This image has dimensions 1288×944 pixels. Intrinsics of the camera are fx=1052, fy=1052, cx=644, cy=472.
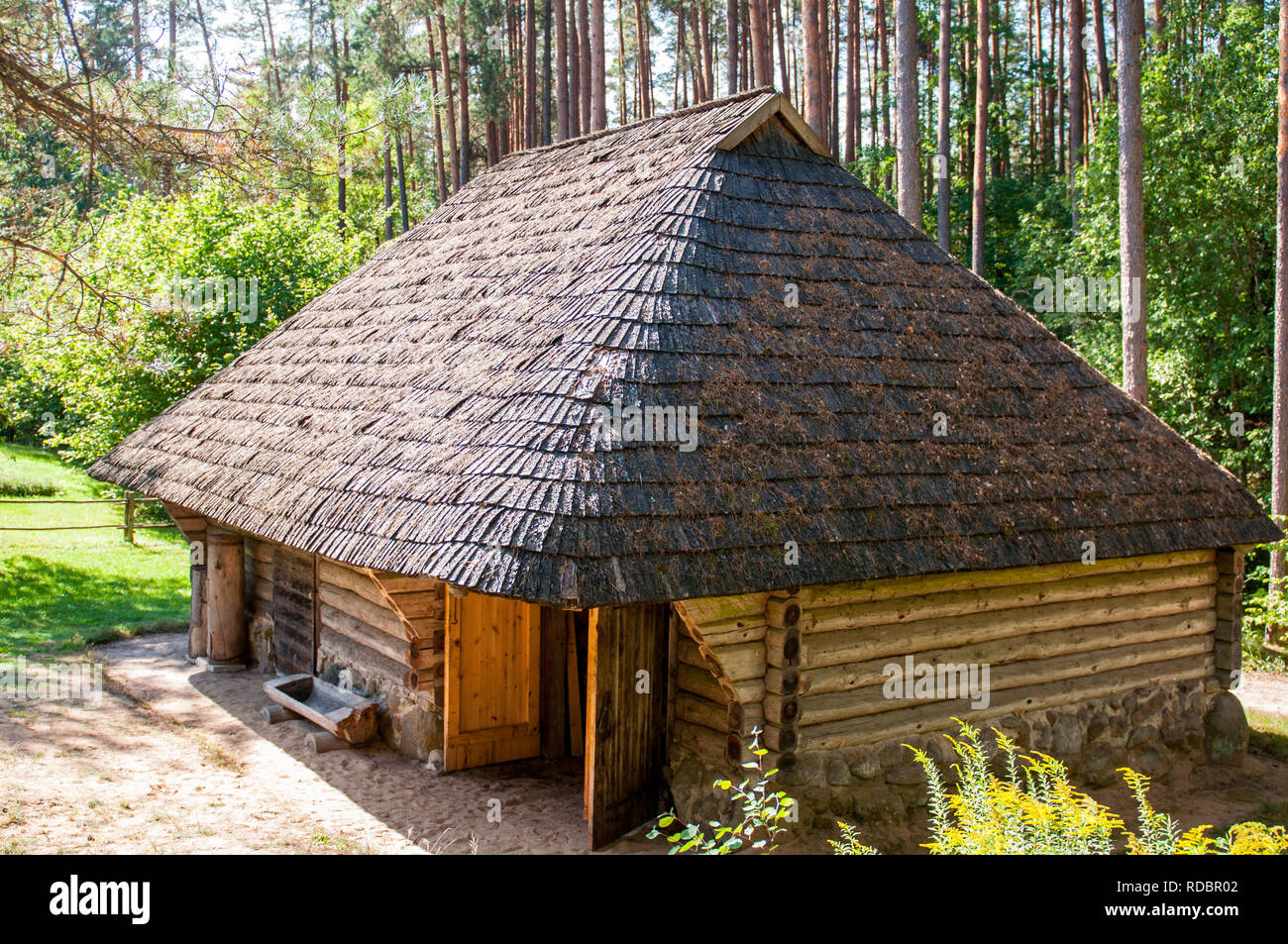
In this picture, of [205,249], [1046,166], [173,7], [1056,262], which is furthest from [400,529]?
[173,7]

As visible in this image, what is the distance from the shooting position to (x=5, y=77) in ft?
25.0

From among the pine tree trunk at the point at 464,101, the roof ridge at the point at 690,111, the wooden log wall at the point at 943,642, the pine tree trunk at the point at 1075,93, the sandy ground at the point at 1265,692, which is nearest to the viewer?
the wooden log wall at the point at 943,642

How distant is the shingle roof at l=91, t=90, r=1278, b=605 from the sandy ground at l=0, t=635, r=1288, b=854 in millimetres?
→ 1795

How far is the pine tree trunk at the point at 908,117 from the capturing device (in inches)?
533

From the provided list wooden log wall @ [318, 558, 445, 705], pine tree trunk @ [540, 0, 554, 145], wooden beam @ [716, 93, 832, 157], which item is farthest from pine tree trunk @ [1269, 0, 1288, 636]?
pine tree trunk @ [540, 0, 554, 145]

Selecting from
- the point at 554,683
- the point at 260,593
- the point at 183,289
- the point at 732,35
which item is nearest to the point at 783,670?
the point at 554,683

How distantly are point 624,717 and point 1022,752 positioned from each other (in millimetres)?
3138

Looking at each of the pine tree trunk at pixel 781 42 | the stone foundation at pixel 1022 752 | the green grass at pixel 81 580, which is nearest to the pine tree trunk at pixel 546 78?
the pine tree trunk at pixel 781 42

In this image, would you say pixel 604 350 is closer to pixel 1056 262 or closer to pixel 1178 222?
pixel 1178 222

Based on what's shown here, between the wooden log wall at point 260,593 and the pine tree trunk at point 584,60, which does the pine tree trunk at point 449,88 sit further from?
the wooden log wall at point 260,593

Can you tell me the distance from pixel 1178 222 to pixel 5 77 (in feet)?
48.5

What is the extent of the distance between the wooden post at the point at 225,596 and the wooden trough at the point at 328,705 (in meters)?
1.45

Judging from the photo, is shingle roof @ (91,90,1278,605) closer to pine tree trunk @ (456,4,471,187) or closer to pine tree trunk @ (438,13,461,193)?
pine tree trunk @ (456,4,471,187)

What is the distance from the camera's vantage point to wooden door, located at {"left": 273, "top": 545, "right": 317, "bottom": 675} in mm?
9445
